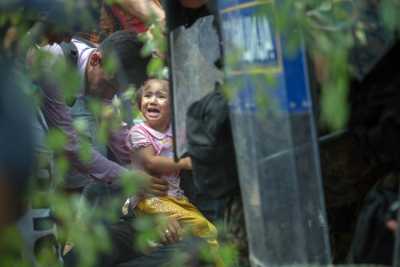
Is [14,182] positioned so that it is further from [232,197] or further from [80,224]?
[232,197]

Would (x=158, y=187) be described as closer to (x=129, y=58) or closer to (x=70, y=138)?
(x=129, y=58)

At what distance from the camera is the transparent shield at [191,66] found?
4.12 meters

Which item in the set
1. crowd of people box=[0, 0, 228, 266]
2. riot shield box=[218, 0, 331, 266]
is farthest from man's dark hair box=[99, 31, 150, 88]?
riot shield box=[218, 0, 331, 266]

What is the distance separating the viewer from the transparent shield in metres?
4.12

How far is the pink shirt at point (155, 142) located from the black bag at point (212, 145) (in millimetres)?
1063

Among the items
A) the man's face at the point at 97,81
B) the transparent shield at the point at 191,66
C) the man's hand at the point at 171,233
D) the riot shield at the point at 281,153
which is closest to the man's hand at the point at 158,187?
the man's hand at the point at 171,233

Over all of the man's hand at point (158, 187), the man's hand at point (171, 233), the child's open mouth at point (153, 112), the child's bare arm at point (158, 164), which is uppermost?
the child's open mouth at point (153, 112)

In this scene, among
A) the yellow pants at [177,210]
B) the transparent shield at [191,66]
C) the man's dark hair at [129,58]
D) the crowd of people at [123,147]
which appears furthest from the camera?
the man's dark hair at [129,58]

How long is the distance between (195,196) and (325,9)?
220cm

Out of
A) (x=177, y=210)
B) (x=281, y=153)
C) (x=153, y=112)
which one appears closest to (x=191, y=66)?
(x=281, y=153)

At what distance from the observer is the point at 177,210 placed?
509 cm

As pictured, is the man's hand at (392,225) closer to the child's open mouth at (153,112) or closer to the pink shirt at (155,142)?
the pink shirt at (155,142)


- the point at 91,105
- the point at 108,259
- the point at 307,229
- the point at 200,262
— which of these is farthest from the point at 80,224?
the point at 108,259

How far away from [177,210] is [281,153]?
5.02 ft
